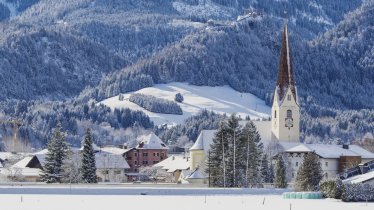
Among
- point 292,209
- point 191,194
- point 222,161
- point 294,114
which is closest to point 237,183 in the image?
point 222,161

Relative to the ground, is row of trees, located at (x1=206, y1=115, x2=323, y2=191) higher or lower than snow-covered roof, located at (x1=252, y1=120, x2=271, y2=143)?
lower

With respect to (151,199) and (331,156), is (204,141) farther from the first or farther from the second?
(151,199)

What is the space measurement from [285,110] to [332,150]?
16.7 meters

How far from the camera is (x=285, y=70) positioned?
620 ft

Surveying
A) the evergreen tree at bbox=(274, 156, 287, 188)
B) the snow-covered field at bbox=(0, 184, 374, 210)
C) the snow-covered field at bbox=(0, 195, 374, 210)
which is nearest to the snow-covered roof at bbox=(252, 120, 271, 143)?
the evergreen tree at bbox=(274, 156, 287, 188)

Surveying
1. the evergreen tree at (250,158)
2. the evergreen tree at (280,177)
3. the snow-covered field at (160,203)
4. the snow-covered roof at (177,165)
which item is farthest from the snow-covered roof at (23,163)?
the snow-covered field at (160,203)

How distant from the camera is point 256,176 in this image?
440 feet

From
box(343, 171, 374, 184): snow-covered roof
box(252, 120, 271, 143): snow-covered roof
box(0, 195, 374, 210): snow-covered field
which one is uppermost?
box(252, 120, 271, 143): snow-covered roof

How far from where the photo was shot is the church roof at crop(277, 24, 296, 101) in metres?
186

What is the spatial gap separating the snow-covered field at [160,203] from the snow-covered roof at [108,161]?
68.8 m

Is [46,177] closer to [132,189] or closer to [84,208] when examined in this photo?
[132,189]

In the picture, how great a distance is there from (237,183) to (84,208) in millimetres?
45689

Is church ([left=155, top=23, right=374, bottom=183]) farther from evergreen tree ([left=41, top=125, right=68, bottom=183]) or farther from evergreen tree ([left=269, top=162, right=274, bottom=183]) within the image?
evergreen tree ([left=41, top=125, right=68, bottom=183])

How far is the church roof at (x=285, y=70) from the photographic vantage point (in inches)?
7308
